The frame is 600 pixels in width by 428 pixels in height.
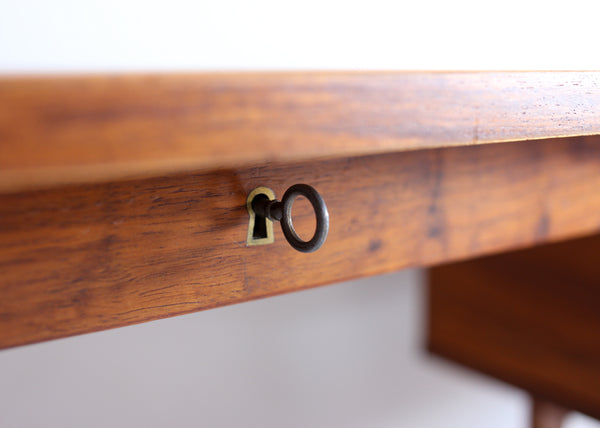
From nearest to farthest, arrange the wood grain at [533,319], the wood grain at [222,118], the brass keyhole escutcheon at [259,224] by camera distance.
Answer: the wood grain at [222,118], the brass keyhole escutcheon at [259,224], the wood grain at [533,319]

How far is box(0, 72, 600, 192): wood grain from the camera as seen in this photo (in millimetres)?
156

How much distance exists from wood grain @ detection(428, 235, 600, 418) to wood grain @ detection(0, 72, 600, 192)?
1.26 ft

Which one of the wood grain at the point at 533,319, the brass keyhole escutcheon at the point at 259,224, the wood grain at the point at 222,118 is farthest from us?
the wood grain at the point at 533,319

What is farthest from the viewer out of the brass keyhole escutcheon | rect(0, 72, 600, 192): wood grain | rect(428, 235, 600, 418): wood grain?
rect(428, 235, 600, 418): wood grain

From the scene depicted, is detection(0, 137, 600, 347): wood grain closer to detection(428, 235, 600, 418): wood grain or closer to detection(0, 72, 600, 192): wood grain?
detection(0, 72, 600, 192): wood grain

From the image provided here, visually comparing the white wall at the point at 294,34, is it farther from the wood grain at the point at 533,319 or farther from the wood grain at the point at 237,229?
the wood grain at the point at 533,319

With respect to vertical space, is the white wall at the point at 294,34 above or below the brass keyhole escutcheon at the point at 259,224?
above

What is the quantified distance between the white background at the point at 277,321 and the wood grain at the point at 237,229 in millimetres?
57

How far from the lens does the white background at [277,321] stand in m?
0.21

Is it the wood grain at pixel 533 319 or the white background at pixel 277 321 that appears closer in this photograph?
the white background at pixel 277 321

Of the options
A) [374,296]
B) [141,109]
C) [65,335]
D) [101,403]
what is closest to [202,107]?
[141,109]

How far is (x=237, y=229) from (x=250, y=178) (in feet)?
0.08

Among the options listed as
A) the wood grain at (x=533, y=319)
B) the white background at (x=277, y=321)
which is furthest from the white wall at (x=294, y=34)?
the wood grain at (x=533, y=319)

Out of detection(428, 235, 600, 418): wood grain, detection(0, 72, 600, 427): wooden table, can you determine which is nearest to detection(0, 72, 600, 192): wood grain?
detection(0, 72, 600, 427): wooden table
